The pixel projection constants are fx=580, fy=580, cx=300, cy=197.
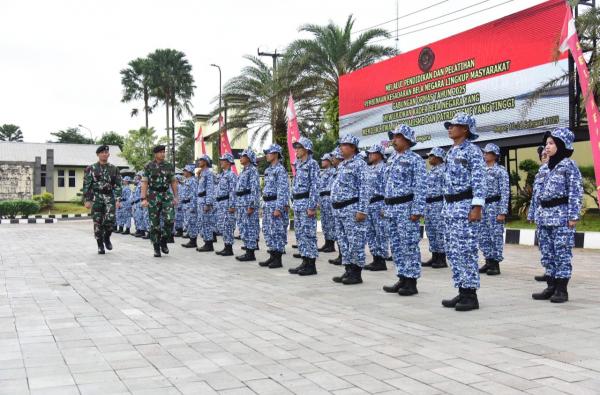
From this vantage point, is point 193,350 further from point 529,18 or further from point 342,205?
point 529,18

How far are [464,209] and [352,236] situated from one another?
193 cm

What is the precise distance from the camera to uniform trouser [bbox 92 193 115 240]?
36.4ft

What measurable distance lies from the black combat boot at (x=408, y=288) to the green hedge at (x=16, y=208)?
32.6 m

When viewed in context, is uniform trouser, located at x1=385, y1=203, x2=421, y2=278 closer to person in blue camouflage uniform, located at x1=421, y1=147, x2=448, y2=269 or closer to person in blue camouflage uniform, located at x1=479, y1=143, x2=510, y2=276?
person in blue camouflage uniform, located at x1=479, y1=143, x2=510, y2=276

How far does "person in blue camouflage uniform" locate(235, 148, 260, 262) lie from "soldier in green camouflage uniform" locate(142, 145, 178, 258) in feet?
4.65

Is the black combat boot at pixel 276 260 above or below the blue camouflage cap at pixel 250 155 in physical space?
below

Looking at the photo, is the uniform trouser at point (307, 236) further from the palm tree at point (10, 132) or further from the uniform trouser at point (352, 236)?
the palm tree at point (10, 132)

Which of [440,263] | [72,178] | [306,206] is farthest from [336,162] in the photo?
[72,178]

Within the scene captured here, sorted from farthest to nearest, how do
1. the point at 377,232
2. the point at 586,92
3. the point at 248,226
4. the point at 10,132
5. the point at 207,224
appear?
the point at 10,132, the point at 207,224, the point at 248,226, the point at 586,92, the point at 377,232

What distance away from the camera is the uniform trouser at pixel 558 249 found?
607 centimetres

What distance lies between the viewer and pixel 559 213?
6.12 metres

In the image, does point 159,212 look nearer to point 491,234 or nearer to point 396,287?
point 396,287

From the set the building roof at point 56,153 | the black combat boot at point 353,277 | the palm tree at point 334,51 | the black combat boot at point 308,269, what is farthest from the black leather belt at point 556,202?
the building roof at point 56,153

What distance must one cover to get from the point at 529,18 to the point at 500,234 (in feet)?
28.8
